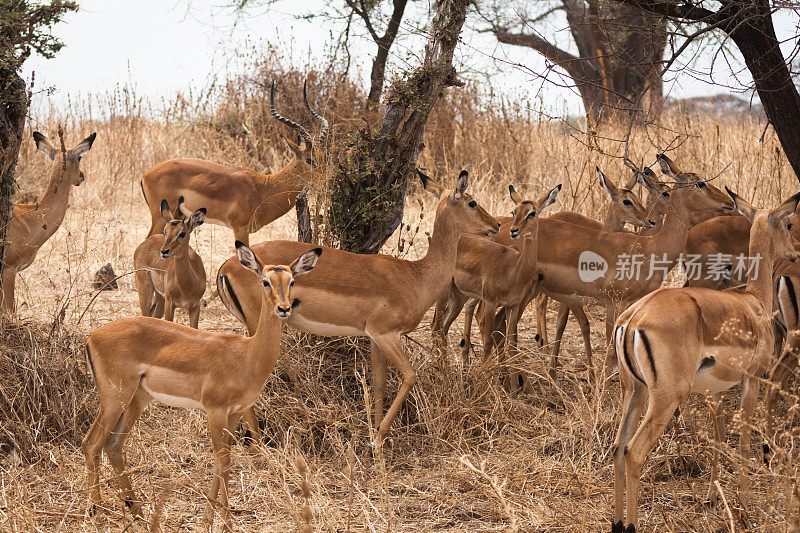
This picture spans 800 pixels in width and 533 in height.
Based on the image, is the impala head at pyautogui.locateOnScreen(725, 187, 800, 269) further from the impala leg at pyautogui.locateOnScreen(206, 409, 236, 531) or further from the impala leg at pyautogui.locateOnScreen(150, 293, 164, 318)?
the impala leg at pyautogui.locateOnScreen(150, 293, 164, 318)

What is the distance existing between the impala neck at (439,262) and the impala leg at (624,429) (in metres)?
1.53

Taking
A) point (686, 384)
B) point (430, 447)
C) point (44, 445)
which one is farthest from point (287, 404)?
point (686, 384)

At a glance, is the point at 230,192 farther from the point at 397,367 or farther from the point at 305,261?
the point at 305,261

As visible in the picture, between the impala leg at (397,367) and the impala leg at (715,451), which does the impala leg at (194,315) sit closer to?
the impala leg at (397,367)

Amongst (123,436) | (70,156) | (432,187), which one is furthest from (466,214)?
(70,156)

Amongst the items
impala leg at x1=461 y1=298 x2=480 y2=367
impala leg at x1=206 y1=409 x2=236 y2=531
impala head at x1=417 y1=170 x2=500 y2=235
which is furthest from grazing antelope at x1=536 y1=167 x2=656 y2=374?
impala leg at x1=206 y1=409 x2=236 y2=531

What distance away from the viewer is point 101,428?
380cm

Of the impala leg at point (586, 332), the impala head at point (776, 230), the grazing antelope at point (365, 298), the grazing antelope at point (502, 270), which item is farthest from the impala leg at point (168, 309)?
the impala head at point (776, 230)

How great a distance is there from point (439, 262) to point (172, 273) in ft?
6.72

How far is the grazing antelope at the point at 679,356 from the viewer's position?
344 centimetres

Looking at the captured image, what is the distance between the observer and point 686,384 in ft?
11.4

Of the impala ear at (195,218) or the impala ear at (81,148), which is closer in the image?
the impala ear at (195,218)

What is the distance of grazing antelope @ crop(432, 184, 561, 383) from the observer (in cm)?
590

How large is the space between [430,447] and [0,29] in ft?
11.5
